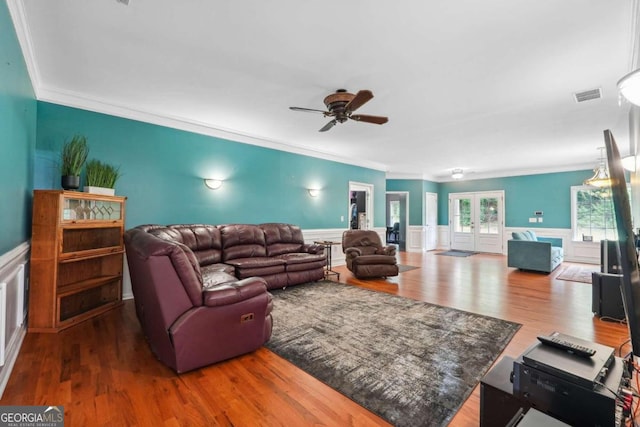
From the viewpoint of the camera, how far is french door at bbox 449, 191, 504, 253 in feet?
30.5

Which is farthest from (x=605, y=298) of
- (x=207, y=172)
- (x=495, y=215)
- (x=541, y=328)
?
(x=495, y=215)

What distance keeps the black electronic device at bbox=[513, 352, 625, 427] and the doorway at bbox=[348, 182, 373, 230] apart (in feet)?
20.1

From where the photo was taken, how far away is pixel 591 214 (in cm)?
762

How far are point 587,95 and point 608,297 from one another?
98.0 inches

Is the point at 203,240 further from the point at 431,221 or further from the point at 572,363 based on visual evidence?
the point at 431,221

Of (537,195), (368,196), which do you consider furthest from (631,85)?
(537,195)

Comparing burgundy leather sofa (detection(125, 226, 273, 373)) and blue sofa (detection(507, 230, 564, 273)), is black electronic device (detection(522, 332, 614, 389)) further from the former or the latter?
blue sofa (detection(507, 230, 564, 273))

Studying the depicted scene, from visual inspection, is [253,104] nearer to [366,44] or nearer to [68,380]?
[366,44]

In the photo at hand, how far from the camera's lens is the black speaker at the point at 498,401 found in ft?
4.41

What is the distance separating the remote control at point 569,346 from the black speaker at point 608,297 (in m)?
2.97

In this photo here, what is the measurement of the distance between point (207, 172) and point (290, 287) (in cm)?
244

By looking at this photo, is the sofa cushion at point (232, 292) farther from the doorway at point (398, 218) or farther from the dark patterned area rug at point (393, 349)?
the doorway at point (398, 218)

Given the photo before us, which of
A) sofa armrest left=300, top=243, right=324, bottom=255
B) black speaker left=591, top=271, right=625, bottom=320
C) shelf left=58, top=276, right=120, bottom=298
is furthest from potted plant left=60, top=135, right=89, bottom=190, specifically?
black speaker left=591, top=271, right=625, bottom=320

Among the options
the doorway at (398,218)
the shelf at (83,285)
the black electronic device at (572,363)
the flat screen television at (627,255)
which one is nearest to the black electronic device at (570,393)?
the black electronic device at (572,363)
